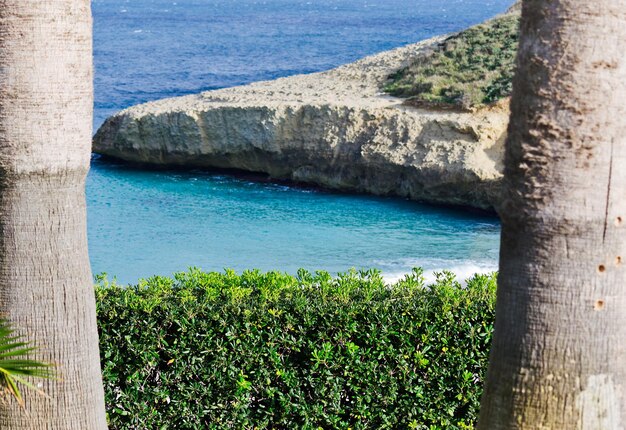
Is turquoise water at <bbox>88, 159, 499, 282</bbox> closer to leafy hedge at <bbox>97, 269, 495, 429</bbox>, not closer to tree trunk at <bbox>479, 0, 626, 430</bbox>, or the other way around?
leafy hedge at <bbox>97, 269, 495, 429</bbox>

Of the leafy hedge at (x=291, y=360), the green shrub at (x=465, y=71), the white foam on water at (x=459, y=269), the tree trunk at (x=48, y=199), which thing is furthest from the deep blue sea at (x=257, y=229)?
the tree trunk at (x=48, y=199)

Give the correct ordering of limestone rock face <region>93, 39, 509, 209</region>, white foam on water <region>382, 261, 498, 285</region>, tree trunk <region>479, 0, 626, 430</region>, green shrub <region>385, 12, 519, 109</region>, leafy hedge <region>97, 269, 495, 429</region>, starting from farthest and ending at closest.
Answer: green shrub <region>385, 12, 519, 109</region>, limestone rock face <region>93, 39, 509, 209</region>, white foam on water <region>382, 261, 498, 285</region>, leafy hedge <region>97, 269, 495, 429</region>, tree trunk <region>479, 0, 626, 430</region>

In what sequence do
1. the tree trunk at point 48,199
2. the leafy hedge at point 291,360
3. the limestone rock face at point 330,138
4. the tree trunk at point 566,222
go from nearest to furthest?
the tree trunk at point 566,222
the tree trunk at point 48,199
the leafy hedge at point 291,360
the limestone rock face at point 330,138

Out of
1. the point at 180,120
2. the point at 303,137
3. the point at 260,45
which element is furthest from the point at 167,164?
the point at 260,45

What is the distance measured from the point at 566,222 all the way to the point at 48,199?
2.66m

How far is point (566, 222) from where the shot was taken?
11.4ft

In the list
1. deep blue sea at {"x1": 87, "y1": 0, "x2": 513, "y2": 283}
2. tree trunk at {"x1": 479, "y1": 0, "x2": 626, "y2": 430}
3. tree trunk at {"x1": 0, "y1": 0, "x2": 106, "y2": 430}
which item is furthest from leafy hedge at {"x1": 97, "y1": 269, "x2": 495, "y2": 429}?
deep blue sea at {"x1": 87, "y1": 0, "x2": 513, "y2": 283}

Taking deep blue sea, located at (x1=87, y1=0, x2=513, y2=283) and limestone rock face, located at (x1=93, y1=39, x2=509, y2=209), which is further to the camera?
limestone rock face, located at (x1=93, y1=39, x2=509, y2=209)

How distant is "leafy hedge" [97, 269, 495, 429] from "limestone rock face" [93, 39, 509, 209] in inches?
537

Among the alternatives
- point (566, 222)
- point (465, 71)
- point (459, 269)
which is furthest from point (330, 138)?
point (566, 222)

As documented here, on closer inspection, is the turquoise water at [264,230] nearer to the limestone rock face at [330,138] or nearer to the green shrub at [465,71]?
the limestone rock face at [330,138]

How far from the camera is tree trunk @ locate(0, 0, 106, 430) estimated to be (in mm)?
4418

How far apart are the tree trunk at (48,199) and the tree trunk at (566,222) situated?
232 cm

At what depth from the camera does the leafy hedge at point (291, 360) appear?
20.6 feet
